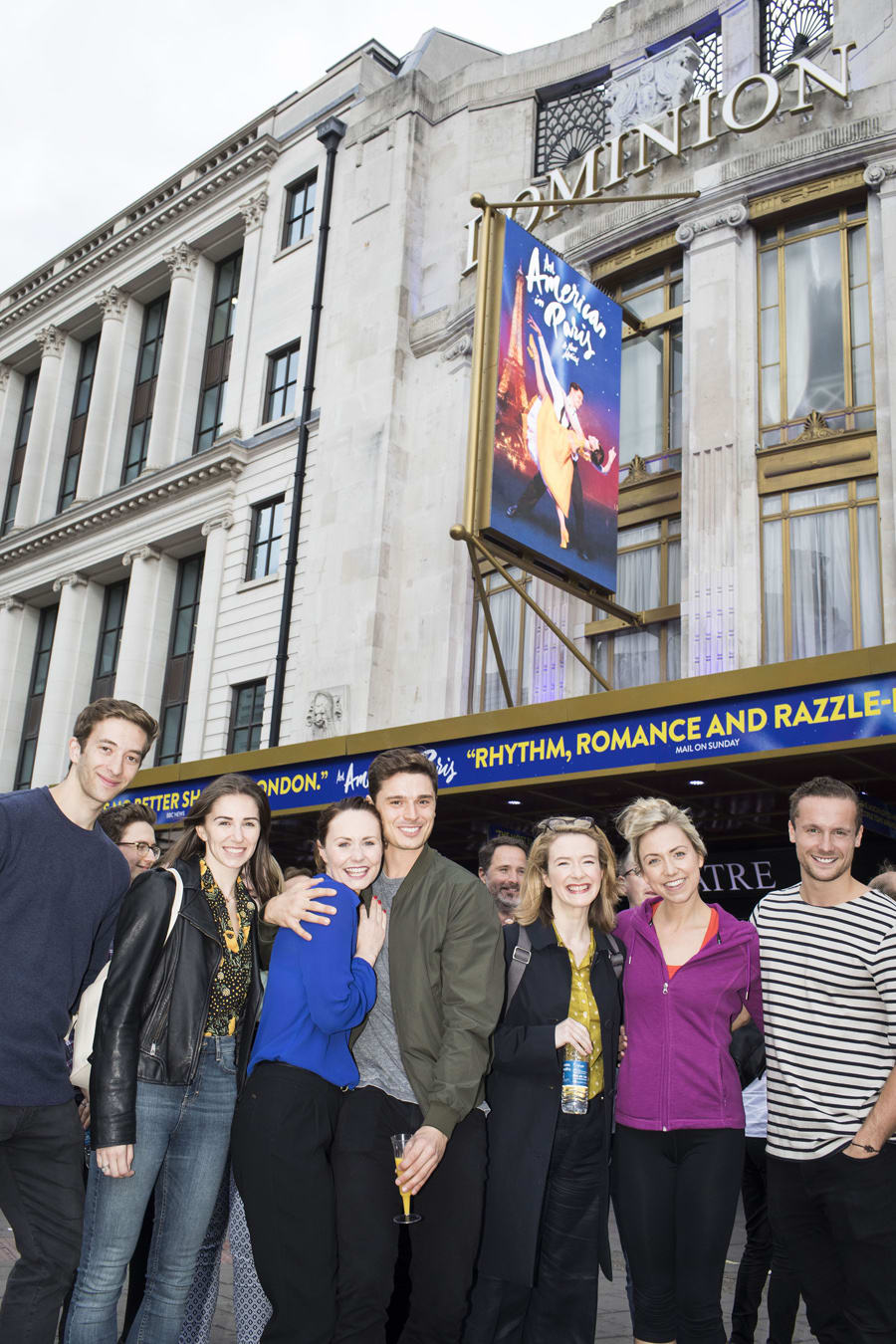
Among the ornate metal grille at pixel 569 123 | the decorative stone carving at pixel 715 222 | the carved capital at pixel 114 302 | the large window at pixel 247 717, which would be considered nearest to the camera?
the decorative stone carving at pixel 715 222

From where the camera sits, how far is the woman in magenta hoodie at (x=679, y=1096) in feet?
13.1

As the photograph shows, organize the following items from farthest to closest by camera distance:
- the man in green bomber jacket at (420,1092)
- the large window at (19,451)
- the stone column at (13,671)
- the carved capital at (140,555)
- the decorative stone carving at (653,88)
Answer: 1. the large window at (19,451)
2. the stone column at (13,671)
3. the carved capital at (140,555)
4. the decorative stone carving at (653,88)
5. the man in green bomber jacket at (420,1092)

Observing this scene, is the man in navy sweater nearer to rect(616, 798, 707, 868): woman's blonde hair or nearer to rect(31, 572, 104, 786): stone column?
rect(616, 798, 707, 868): woman's blonde hair

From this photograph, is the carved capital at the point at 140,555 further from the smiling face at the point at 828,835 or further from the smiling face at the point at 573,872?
the smiling face at the point at 828,835

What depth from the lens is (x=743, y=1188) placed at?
18.3 ft

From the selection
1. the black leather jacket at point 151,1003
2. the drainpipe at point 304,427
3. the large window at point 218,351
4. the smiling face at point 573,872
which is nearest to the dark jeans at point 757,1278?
the smiling face at point 573,872

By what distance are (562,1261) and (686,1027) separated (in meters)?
0.98

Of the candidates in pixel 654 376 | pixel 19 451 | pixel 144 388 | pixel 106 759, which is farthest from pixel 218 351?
pixel 106 759

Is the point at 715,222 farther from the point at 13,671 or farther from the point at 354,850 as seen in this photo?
the point at 13,671

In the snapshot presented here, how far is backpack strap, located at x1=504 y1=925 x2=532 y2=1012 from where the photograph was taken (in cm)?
428

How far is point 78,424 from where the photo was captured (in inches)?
1153

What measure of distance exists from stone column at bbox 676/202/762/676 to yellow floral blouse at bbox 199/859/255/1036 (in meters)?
10.3

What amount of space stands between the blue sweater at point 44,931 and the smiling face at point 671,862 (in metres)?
2.08

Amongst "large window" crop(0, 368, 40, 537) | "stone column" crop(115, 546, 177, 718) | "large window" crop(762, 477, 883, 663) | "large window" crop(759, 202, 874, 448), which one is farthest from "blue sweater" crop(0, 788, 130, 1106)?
"large window" crop(0, 368, 40, 537)
